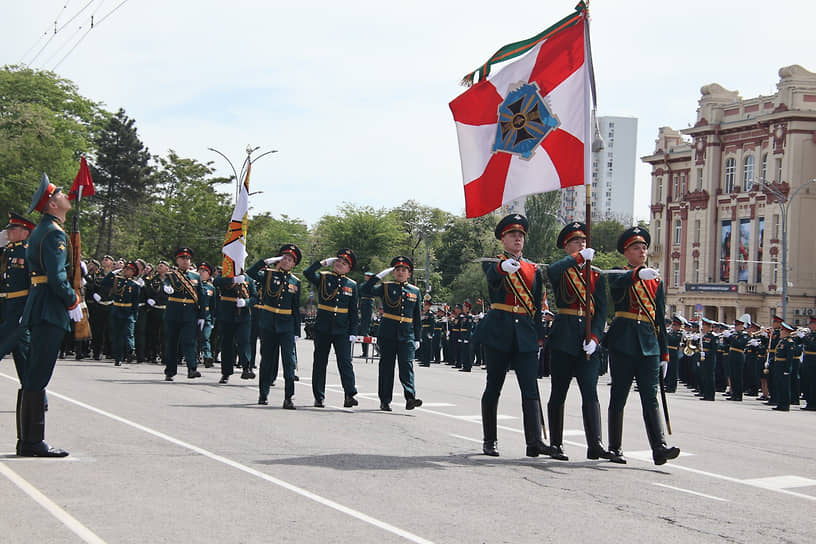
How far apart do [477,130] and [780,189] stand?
67780 millimetres

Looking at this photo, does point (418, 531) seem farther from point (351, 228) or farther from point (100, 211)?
point (351, 228)

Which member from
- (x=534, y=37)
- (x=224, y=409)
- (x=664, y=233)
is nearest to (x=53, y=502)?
(x=224, y=409)

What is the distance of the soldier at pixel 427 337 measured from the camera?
104 feet

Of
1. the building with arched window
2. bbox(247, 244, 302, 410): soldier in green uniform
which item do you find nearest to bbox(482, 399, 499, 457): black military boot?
bbox(247, 244, 302, 410): soldier in green uniform

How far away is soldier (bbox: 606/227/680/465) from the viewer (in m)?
8.82

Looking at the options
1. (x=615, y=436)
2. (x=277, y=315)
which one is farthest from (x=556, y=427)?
(x=277, y=315)

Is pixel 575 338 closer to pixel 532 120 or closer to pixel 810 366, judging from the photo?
pixel 532 120

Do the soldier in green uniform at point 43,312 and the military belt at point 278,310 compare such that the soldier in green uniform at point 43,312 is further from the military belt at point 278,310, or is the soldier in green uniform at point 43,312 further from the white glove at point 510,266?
the military belt at point 278,310

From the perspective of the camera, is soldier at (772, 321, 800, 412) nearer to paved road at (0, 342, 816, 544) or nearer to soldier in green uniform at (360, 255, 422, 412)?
paved road at (0, 342, 816, 544)

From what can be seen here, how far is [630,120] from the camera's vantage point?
582 feet

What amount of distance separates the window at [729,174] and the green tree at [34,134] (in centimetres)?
5075

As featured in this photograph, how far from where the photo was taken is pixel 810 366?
1955 centimetres

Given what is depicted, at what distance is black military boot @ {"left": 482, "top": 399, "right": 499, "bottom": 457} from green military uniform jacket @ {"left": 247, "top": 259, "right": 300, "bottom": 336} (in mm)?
4595

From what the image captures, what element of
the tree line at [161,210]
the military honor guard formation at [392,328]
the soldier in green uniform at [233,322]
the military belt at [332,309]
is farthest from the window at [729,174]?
the military belt at [332,309]
